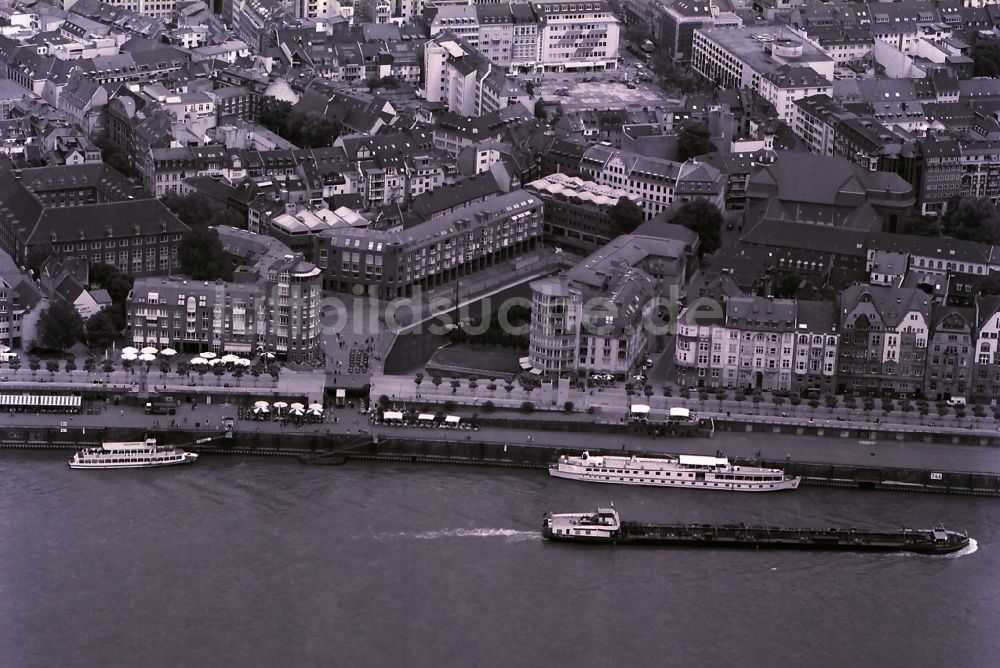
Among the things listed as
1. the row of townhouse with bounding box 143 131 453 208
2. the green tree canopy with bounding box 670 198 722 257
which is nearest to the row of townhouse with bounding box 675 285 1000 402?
the green tree canopy with bounding box 670 198 722 257

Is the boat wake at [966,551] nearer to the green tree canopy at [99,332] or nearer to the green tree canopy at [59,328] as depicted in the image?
the green tree canopy at [99,332]

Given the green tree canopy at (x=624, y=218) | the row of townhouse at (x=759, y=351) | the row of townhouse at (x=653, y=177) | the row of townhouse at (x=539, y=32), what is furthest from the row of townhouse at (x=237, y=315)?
the row of townhouse at (x=539, y=32)

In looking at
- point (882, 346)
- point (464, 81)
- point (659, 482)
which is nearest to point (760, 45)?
point (464, 81)

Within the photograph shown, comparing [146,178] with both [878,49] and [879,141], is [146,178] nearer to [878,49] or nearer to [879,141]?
[879,141]

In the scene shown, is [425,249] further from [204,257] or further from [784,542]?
[784,542]

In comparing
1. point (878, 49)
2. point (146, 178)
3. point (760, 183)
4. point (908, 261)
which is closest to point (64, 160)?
point (146, 178)

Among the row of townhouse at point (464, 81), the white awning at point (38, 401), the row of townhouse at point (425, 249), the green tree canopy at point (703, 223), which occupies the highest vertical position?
the row of townhouse at point (464, 81)
